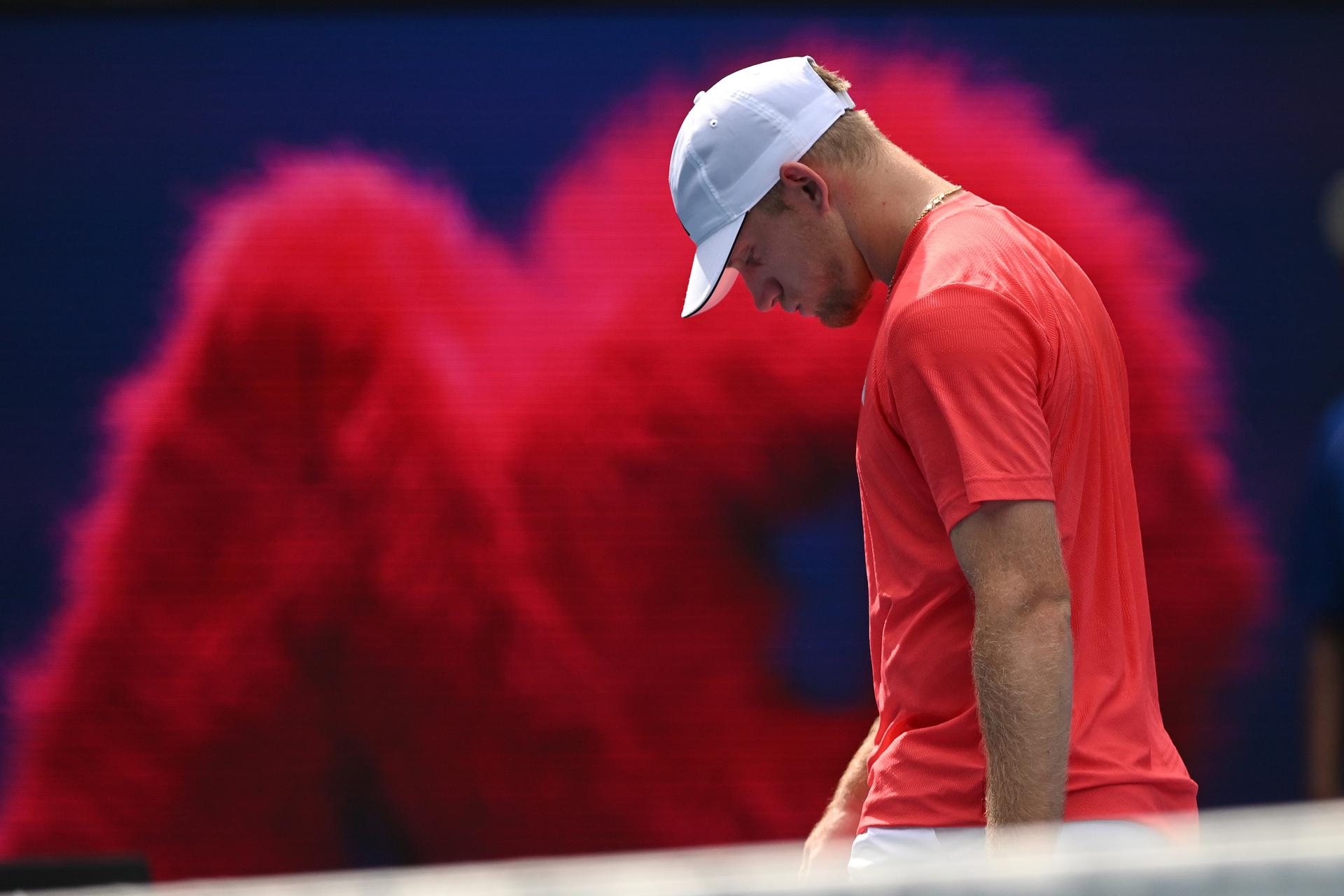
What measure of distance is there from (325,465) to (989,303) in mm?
3113

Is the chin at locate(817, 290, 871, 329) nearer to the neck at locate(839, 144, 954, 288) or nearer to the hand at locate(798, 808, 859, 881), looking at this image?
the neck at locate(839, 144, 954, 288)

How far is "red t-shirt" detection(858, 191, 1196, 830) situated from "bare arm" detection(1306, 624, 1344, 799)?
170 centimetres

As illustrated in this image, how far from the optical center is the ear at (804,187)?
6.51 feet

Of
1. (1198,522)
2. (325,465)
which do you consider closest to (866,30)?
(1198,522)

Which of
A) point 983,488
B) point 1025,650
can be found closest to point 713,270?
point 983,488

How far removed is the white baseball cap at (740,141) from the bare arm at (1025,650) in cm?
65

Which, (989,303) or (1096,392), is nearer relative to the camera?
(989,303)

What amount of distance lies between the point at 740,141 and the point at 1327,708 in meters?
2.40

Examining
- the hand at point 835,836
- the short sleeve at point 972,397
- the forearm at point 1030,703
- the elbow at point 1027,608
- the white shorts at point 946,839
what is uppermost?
the short sleeve at point 972,397

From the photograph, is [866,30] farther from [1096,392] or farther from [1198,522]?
[1096,392]

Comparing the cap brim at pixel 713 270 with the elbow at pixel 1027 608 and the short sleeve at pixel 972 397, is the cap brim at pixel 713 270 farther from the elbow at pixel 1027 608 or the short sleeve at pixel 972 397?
the elbow at pixel 1027 608

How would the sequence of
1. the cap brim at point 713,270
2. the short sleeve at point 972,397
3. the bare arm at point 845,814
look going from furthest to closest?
the bare arm at point 845,814 < the cap brim at point 713,270 < the short sleeve at point 972,397

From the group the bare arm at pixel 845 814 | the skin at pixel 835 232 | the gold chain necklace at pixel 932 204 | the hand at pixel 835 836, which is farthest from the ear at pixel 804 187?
the hand at pixel 835 836

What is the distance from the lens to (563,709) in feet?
14.4
